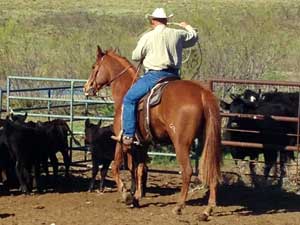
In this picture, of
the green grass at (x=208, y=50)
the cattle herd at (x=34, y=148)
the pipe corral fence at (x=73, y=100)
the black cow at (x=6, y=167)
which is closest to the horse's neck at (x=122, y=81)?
the cattle herd at (x=34, y=148)

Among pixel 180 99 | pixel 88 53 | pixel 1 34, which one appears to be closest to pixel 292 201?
pixel 180 99

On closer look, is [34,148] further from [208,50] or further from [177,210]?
[208,50]

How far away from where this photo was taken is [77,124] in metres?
19.8

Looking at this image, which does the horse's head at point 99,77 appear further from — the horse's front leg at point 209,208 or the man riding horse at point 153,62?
the horse's front leg at point 209,208

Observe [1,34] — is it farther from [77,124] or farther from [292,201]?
[292,201]

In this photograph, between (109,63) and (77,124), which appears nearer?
(109,63)

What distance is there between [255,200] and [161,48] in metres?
2.66

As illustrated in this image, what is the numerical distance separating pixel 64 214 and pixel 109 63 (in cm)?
233

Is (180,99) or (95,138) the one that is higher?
(180,99)

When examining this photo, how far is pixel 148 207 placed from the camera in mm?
12047

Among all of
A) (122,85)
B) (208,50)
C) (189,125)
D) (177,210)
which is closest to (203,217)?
(177,210)

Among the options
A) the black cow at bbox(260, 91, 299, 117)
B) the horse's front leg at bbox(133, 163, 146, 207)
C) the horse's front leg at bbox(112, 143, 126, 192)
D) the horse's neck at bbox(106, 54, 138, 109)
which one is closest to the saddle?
the horse's front leg at bbox(112, 143, 126, 192)

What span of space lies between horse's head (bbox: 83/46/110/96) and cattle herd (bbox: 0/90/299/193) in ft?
2.93

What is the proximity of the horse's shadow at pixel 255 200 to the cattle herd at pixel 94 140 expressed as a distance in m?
0.52
